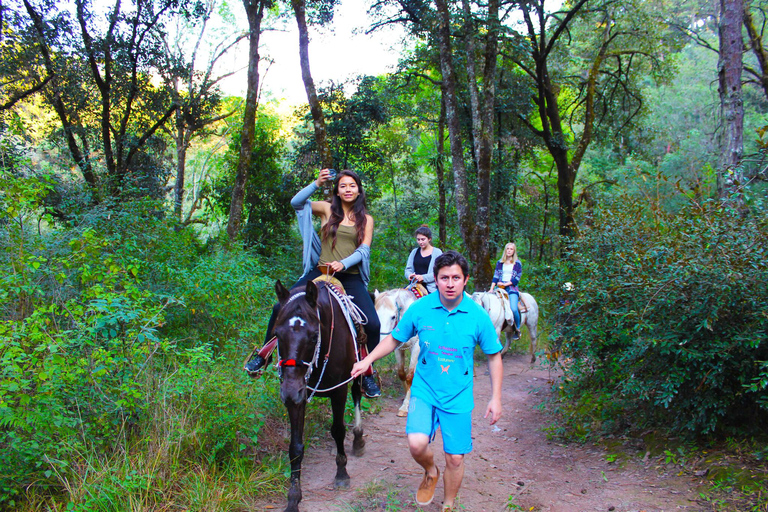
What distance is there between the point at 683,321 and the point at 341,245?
336cm

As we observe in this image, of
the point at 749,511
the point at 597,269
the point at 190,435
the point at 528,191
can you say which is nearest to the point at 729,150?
the point at 597,269

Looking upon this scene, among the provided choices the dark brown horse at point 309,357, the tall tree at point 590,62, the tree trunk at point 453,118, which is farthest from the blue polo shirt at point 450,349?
the tall tree at point 590,62

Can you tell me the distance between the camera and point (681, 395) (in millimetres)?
4695

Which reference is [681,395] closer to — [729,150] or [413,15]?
[729,150]

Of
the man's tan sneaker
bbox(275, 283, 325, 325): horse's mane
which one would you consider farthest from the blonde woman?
bbox(275, 283, 325, 325): horse's mane

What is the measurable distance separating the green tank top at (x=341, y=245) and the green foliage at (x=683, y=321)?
2.73m

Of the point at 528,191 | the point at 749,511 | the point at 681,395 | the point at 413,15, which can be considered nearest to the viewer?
the point at 749,511

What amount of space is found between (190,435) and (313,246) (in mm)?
2130

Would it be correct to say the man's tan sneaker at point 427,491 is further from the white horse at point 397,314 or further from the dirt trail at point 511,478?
the white horse at point 397,314

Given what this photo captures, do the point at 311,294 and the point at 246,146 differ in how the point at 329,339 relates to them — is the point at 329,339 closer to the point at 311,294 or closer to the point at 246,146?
the point at 311,294

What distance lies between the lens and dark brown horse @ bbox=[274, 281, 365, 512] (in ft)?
12.1

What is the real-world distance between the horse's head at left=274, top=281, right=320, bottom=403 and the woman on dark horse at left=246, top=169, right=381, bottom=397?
1.11 m

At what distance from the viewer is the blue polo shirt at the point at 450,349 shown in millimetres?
3588

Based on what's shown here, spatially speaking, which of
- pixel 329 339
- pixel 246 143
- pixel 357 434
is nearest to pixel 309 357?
pixel 329 339
